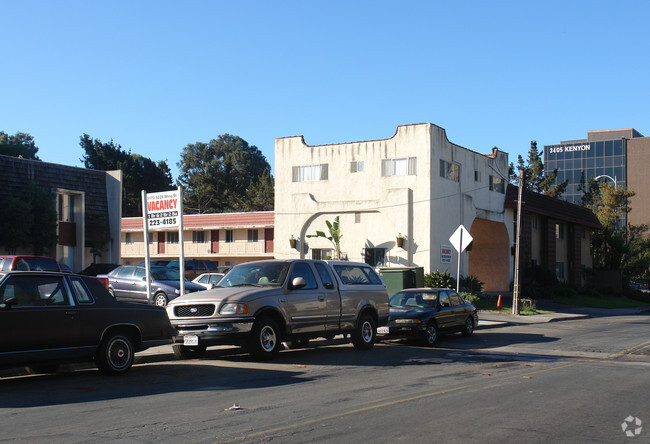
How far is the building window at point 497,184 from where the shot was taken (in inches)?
1641

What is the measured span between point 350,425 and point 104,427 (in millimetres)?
2658

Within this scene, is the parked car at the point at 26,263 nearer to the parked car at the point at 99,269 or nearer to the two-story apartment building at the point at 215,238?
the parked car at the point at 99,269

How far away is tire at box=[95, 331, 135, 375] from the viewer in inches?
415

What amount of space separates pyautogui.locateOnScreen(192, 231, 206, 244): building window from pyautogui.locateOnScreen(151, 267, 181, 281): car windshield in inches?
1295

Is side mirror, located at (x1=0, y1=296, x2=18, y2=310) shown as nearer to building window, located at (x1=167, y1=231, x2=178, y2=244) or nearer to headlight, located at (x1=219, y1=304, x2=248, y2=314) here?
headlight, located at (x1=219, y1=304, x2=248, y2=314)

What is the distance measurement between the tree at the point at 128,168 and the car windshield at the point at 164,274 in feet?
156

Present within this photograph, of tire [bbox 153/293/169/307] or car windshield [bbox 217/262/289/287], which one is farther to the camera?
tire [bbox 153/293/169/307]

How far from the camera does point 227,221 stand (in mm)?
53531

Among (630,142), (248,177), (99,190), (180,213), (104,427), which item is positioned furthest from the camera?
(630,142)

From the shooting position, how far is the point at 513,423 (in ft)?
24.7

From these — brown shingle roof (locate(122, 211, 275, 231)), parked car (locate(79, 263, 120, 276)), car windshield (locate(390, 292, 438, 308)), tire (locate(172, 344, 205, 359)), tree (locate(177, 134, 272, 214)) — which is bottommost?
tire (locate(172, 344, 205, 359))

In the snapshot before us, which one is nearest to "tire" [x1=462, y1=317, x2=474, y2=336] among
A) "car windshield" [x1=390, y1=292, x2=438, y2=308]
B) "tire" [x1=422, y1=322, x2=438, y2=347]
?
"car windshield" [x1=390, y1=292, x2=438, y2=308]

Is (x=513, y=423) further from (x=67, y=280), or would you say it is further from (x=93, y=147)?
(x=93, y=147)

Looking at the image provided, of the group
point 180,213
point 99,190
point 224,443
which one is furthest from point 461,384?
point 99,190
